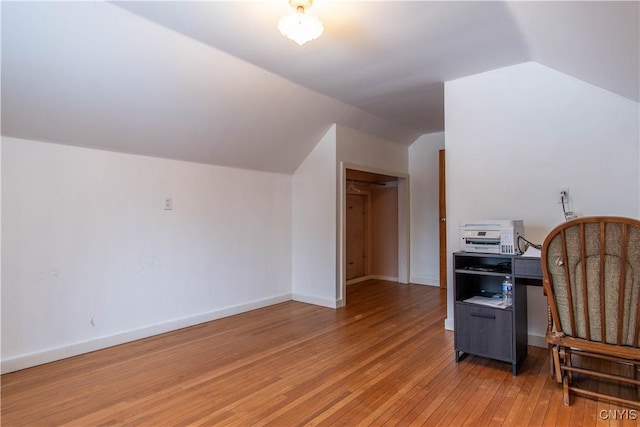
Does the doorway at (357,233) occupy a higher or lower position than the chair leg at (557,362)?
higher

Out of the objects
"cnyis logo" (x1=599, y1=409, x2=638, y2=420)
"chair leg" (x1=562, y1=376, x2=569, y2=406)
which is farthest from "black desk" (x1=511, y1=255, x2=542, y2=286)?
"cnyis logo" (x1=599, y1=409, x2=638, y2=420)

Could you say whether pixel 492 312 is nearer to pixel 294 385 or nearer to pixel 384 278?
pixel 294 385

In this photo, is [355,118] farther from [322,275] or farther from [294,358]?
[294,358]

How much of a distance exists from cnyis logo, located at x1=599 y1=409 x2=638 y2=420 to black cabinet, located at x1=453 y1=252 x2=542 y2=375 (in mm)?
562

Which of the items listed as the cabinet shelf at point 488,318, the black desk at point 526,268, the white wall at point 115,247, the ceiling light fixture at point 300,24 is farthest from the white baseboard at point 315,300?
the ceiling light fixture at point 300,24

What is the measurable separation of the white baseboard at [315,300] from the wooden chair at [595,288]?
2593 mm

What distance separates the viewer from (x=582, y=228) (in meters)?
2.00

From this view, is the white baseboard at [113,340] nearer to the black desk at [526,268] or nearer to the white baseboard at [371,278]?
the white baseboard at [371,278]

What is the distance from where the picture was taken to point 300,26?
203cm

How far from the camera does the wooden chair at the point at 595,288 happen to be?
193 cm

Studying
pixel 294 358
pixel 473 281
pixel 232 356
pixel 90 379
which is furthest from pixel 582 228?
pixel 90 379

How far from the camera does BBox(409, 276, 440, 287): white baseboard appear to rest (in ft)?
18.5

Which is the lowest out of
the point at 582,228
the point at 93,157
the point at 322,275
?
the point at 322,275

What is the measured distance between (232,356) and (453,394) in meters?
1.71
